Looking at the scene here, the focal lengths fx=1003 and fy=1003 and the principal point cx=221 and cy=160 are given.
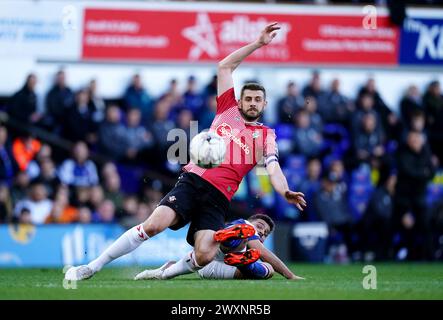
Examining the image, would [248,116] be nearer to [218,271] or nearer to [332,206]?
[218,271]

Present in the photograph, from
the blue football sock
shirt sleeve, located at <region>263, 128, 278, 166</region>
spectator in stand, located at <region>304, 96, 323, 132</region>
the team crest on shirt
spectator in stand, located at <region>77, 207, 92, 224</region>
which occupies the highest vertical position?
the team crest on shirt

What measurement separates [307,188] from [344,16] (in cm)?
380

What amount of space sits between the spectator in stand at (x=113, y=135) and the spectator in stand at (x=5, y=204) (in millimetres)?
2135

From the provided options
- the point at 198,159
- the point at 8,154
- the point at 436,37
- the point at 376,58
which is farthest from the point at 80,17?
the point at 198,159

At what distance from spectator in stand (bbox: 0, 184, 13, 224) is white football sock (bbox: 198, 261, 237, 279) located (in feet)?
19.4

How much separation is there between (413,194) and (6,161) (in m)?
7.48

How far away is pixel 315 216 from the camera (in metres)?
18.0

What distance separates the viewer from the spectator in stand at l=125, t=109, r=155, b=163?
1783 cm

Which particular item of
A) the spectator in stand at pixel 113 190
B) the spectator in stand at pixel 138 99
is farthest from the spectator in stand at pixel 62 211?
the spectator in stand at pixel 138 99

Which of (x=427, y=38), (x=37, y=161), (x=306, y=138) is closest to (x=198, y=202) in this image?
(x=37, y=161)

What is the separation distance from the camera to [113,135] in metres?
17.9

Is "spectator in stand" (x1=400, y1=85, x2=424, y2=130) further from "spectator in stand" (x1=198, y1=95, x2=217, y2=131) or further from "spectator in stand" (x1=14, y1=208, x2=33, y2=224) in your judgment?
"spectator in stand" (x1=14, y1=208, x2=33, y2=224)

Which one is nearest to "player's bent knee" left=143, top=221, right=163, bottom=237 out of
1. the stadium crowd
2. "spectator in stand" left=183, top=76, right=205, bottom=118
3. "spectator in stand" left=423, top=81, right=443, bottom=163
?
the stadium crowd
